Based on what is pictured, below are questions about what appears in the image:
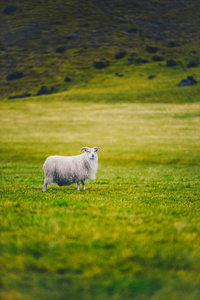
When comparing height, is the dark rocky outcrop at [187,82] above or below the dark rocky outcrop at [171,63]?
below

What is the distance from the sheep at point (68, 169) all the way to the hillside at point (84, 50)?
9433 centimetres

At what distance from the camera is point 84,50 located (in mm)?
156375

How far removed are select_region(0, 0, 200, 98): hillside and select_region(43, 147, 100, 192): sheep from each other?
9433 cm

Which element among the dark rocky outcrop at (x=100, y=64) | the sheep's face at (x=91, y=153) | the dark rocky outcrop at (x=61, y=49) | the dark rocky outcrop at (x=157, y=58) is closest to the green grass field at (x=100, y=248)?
the sheep's face at (x=91, y=153)

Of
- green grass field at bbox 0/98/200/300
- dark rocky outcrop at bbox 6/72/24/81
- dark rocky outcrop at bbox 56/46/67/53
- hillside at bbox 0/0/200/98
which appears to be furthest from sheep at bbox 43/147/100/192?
dark rocky outcrop at bbox 56/46/67/53

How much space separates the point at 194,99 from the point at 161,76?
32.5 metres

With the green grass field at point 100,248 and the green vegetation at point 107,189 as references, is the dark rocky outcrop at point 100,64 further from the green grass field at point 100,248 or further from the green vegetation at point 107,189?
the green grass field at point 100,248

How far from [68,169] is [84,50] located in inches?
6046

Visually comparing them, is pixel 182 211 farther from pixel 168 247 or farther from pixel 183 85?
pixel 183 85

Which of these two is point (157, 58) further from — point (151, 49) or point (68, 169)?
point (68, 169)

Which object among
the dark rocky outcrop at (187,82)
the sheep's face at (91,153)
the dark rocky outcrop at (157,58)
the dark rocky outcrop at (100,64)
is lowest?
the sheep's face at (91,153)

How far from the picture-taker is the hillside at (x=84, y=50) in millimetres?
119625

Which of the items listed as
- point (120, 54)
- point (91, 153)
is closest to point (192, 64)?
point (120, 54)

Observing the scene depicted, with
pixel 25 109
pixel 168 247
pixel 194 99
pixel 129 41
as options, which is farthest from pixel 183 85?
pixel 168 247
